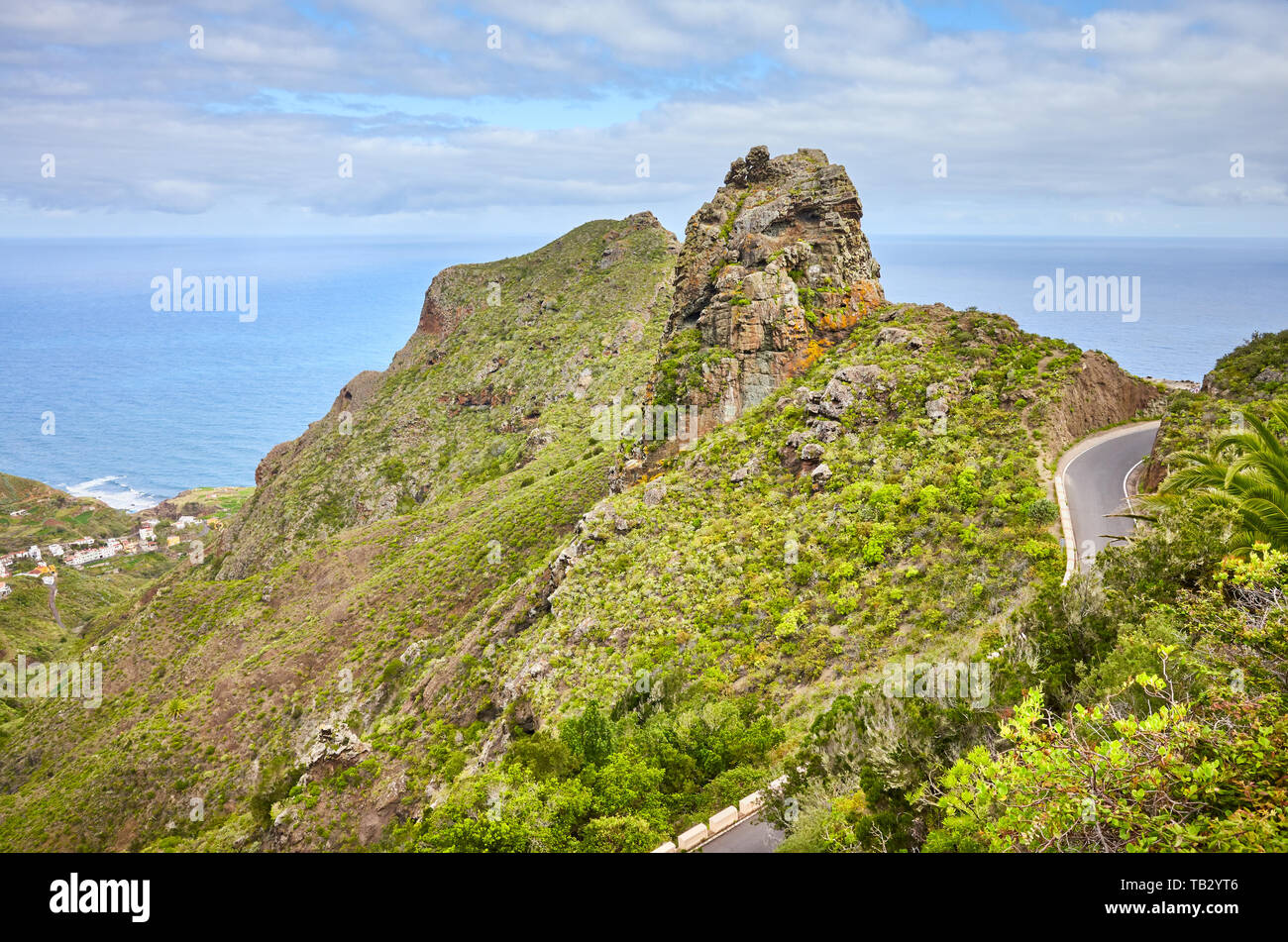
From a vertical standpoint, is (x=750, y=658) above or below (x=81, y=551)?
above

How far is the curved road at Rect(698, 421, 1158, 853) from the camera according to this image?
14375 millimetres

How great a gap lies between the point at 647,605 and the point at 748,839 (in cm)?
1266

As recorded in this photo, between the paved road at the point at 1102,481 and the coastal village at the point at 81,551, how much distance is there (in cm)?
14336

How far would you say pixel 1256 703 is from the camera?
6.92 meters

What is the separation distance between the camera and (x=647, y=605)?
26516 mm

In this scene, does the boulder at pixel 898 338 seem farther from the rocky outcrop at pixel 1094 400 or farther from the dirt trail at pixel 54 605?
the dirt trail at pixel 54 605

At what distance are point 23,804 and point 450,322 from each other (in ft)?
224

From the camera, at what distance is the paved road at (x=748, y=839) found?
13.8m

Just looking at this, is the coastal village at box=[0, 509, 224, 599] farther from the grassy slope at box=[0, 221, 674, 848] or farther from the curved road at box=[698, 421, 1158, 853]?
the curved road at box=[698, 421, 1158, 853]

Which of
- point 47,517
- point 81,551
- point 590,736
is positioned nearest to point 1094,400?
point 590,736

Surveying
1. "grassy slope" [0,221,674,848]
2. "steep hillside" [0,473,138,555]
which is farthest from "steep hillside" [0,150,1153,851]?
"steep hillside" [0,473,138,555]

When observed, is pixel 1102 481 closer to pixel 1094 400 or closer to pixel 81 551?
pixel 1094 400

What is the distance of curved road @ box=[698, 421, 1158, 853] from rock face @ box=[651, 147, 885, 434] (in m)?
13.8
